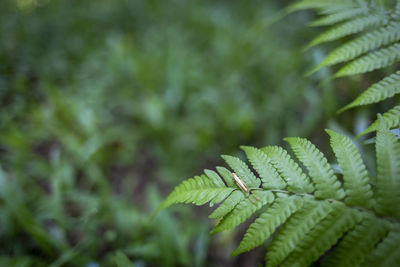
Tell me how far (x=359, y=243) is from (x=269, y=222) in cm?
27

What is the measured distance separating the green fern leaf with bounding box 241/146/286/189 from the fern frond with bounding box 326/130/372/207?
0.69 feet

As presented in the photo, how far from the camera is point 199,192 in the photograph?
2.83 ft

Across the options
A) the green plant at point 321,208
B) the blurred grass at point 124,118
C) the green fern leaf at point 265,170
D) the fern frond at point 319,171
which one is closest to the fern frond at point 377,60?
the green plant at point 321,208

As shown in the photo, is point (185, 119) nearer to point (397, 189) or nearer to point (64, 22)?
point (397, 189)

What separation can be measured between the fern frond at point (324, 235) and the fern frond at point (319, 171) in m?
0.05

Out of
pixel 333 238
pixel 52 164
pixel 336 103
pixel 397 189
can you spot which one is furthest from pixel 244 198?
pixel 52 164

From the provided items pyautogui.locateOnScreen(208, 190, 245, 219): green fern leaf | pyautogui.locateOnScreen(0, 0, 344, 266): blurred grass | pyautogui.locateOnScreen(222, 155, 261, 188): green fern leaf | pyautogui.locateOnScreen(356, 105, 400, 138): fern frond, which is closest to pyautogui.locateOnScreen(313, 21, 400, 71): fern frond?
pyautogui.locateOnScreen(356, 105, 400, 138): fern frond

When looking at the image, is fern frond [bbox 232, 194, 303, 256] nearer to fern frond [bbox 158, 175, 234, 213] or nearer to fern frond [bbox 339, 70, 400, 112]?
fern frond [bbox 158, 175, 234, 213]

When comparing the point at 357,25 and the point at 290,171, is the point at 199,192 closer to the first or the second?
the point at 290,171

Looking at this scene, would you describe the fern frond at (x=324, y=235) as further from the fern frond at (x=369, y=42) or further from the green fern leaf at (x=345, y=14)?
the green fern leaf at (x=345, y=14)

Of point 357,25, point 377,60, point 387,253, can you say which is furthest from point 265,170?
point 357,25

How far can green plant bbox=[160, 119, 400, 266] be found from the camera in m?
0.73

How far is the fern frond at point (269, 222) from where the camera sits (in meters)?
0.76

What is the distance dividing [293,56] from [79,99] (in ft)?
8.52
